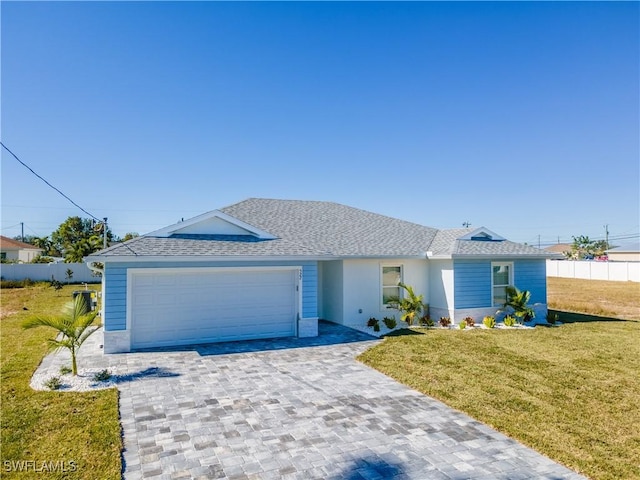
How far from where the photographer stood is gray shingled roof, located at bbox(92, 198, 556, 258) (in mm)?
11625

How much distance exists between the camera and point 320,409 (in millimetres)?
6672

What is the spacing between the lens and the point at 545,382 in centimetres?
823

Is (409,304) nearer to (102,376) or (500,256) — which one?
(500,256)

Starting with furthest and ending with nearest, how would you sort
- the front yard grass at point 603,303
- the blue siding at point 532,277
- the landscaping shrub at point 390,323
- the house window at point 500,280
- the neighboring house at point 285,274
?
1. the front yard grass at point 603,303
2. the blue siding at point 532,277
3. the house window at point 500,280
4. the landscaping shrub at point 390,323
5. the neighboring house at point 285,274

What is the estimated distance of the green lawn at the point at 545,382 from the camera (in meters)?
5.38

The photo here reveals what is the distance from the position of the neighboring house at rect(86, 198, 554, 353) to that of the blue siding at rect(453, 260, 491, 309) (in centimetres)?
4

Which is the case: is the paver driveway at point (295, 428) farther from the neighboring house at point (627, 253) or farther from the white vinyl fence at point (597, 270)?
the neighboring house at point (627, 253)

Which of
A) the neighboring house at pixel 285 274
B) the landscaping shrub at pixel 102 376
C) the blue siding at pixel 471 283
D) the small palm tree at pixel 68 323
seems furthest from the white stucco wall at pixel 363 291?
the small palm tree at pixel 68 323

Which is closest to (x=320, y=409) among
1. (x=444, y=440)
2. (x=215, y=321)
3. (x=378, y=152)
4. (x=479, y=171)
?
(x=444, y=440)

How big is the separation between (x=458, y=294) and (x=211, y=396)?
11.2 metres

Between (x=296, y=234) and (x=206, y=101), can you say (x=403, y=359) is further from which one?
(x=206, y=101)

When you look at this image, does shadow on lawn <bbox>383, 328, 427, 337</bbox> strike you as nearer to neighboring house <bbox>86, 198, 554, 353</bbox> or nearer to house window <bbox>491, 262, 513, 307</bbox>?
neighboring house <bbox>86, 198, 554, 353</bbox>

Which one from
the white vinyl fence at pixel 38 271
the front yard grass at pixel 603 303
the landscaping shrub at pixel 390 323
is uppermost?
the white vinyl fence at pixel 38 271

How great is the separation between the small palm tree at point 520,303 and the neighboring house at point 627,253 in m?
55.2
